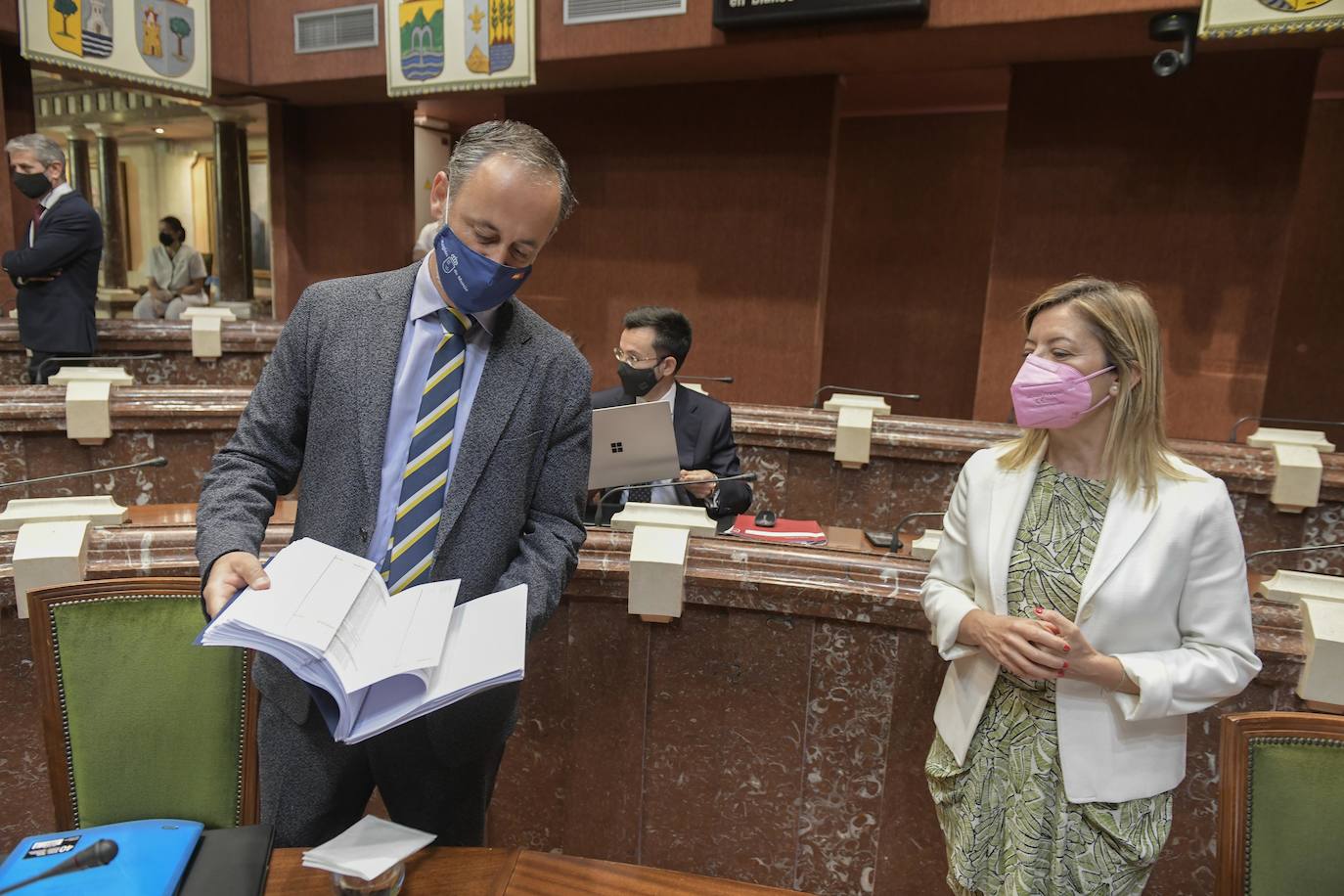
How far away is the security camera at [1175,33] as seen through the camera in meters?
4.01

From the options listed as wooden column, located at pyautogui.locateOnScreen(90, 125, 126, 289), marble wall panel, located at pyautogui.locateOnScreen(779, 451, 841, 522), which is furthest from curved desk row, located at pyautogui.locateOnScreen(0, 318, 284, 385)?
wooden column, located at pyautogui.locateOnScreen(90, 125, 126, 289)

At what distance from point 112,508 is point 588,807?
1562mm

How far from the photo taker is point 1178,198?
16.7 feet

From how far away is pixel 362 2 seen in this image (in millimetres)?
5879

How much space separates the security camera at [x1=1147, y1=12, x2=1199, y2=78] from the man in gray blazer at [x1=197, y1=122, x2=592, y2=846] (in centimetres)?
401

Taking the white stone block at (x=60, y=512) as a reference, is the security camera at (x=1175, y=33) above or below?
above

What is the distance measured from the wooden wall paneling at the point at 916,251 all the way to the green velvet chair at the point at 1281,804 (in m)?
6.38

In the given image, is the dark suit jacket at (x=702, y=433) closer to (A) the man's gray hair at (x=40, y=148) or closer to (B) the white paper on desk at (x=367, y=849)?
(B) the white paper on desk at (x=367, y=849)

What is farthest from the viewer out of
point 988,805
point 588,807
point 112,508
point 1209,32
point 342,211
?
point 342,211

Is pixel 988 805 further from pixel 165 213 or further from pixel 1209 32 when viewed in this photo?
pixel 165 213

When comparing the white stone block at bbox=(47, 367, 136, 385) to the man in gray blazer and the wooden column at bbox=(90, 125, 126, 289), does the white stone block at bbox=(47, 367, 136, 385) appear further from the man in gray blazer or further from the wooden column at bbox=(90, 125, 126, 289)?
the wooden column at bbox=(90, 125, 126, 289)

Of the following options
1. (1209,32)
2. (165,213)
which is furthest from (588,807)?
(165,213)

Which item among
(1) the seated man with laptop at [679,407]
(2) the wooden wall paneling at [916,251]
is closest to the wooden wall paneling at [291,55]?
(2) the wooden wall paneling at [916,251]

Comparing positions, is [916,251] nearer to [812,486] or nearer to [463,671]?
[812,486]
